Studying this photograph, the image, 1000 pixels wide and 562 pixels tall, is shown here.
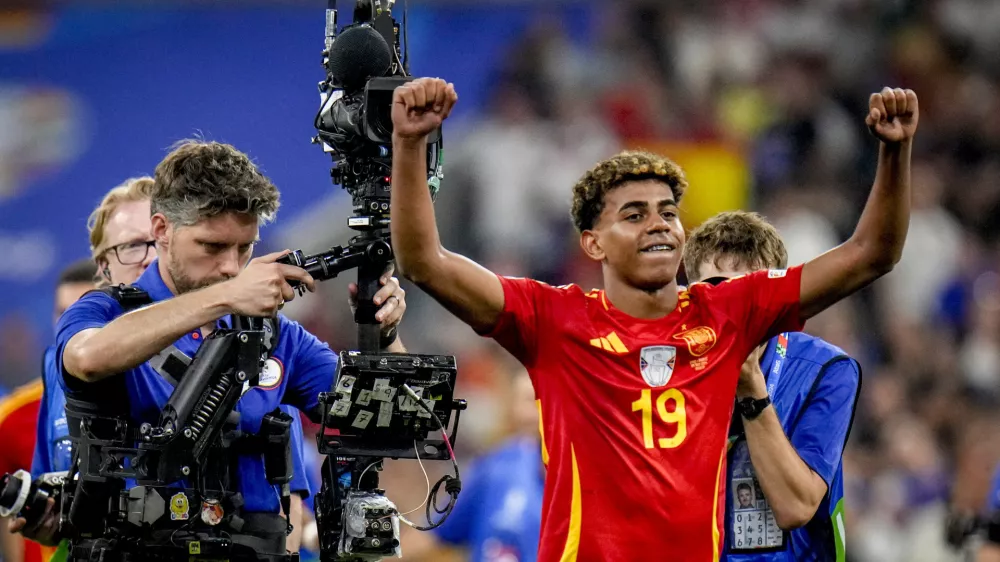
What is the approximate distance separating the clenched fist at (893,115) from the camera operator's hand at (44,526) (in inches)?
123

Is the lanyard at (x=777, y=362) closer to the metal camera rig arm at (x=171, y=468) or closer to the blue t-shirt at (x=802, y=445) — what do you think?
the blue t-shirt at (x=802, y=445)

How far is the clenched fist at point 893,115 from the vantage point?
3.70 m

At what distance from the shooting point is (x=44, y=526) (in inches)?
202

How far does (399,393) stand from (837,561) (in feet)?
5.03

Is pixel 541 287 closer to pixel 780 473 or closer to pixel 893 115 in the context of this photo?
pixel 780 473

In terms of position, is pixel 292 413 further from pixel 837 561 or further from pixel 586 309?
pixel 837 561

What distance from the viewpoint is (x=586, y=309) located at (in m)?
4.03

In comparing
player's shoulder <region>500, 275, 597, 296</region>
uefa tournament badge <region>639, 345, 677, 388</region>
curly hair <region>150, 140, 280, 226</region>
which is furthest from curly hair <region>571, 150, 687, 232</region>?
curly hair <region>150, 140, 280, 226</region>

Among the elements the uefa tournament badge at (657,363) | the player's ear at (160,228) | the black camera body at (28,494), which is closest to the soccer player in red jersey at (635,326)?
the uefa tournament badge at (657,363)

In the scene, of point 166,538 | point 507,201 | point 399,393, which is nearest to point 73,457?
point 166,538

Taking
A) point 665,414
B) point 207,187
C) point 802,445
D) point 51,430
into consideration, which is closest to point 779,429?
point 802,445

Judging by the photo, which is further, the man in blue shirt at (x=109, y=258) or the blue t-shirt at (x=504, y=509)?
the blue t-shirt at (x=504, y=509)

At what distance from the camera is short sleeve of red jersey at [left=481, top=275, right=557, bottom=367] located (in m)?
3.89

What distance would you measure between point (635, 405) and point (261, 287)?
108 cm
